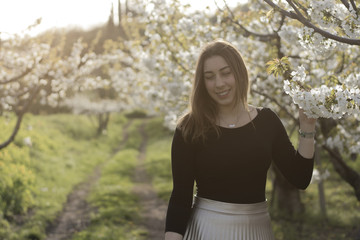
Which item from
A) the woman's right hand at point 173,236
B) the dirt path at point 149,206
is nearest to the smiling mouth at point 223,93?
the woman's right hand at point 173,236

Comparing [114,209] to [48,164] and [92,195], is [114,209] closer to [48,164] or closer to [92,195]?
[92,195]

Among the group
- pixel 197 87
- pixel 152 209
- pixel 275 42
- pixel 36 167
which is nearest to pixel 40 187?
pixel 36 167

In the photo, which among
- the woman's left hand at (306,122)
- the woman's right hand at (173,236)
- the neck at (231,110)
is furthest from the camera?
the neck at (231,110)

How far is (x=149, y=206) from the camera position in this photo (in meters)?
10.6

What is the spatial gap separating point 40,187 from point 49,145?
502 centimetres

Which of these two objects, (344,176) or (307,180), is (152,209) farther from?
(307,180)

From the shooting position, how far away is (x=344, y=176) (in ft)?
17.7

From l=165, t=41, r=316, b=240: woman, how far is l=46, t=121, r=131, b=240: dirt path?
5.72 m

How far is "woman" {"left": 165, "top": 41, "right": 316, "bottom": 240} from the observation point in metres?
2.54

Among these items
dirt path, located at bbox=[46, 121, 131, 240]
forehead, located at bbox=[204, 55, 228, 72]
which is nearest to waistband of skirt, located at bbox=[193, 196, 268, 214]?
forehead, located at bbox=[204, 55, 228, 72]

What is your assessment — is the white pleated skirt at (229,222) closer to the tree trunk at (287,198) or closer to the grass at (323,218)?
the grass at (323,218)

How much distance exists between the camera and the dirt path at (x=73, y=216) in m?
8.04

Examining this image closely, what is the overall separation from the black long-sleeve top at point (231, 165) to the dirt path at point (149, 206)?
221 inches

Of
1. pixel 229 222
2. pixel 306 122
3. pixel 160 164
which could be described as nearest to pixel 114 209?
pixel 160 164
